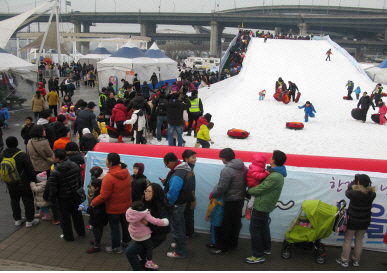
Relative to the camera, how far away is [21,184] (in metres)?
5.65

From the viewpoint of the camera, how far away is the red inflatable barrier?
18.9 ft

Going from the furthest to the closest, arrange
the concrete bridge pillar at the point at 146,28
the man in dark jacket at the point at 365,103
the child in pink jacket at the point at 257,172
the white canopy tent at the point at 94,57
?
the concrete bridge pillar at the point at 146,28 < the white canopy tent at the point at 94,57 < the man in dark jacket at the point at 365,103 < the child in pink jacket at the point at 257,172

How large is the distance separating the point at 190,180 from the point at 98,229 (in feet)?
5.07

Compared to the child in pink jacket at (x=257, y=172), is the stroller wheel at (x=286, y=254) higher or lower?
lower

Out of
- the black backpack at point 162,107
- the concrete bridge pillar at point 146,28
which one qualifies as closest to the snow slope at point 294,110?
the black backpack at point 162,107

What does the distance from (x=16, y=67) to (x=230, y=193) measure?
47.6 ft

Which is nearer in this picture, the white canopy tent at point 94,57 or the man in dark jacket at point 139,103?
the man in dark jacket at point 139,103

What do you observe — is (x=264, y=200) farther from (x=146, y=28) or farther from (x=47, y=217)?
(x=146, y=28)

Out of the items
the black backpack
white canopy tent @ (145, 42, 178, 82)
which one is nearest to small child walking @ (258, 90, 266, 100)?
white canopy tent @ (145, 42, 178, 82)

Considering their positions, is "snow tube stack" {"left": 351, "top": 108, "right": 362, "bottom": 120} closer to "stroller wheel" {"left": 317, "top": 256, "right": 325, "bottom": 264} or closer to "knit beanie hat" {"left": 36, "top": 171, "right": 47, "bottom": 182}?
"stroller wheel" {"left": 317, "top": 256, "right": 325, "bottom": 264}

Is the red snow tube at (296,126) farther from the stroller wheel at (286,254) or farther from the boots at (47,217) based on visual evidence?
the boots at (47,217)

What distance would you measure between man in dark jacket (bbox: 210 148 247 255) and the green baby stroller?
787mm

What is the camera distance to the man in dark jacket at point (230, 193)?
15.6 feet

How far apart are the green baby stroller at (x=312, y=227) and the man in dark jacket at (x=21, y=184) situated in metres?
4.22
